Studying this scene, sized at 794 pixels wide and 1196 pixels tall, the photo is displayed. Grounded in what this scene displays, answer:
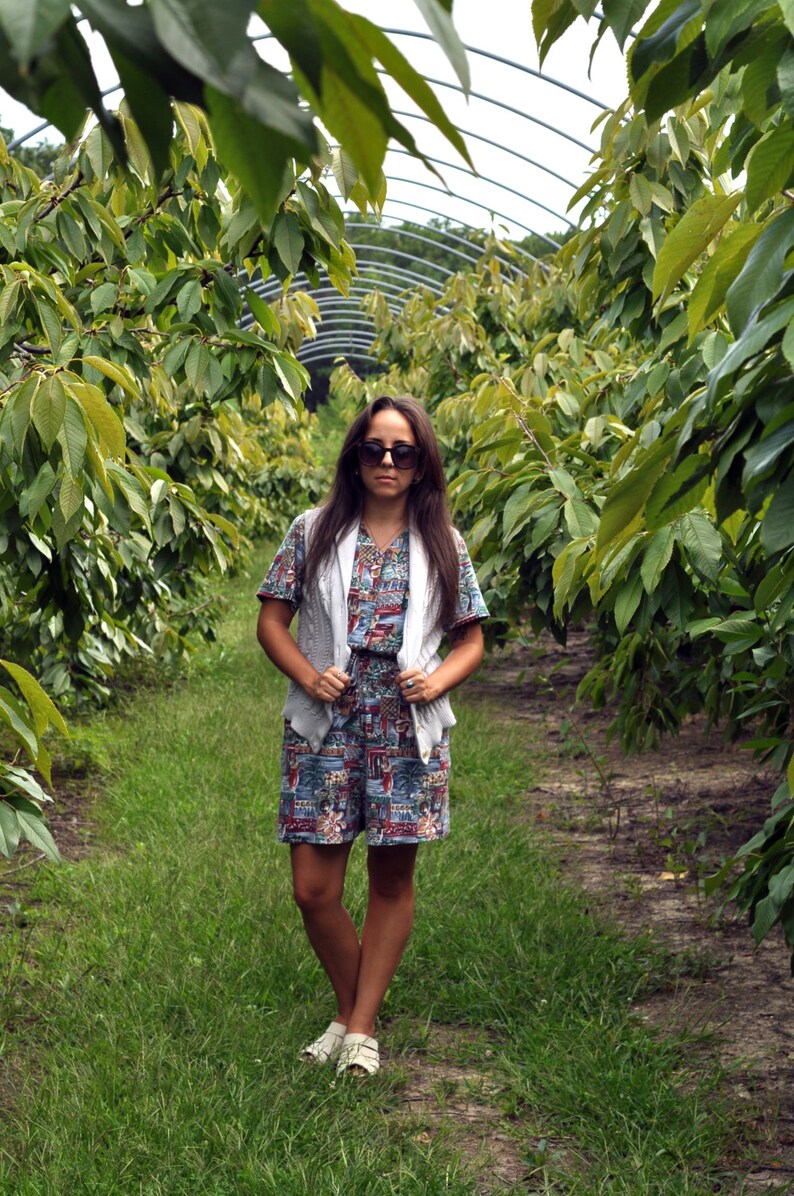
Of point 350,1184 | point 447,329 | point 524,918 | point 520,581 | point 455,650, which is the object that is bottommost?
point 350,1184

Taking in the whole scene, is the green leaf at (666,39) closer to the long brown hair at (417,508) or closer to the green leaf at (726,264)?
the green leaf at (726,264)

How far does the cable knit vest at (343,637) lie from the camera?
303 cm

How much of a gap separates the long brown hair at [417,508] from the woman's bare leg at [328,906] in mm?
644

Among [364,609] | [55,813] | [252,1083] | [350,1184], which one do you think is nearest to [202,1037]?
[252,1083]

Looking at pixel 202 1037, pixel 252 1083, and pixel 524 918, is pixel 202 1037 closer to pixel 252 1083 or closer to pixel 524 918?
pixel 252 1083

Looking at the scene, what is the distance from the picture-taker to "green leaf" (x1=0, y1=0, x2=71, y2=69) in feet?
1.72

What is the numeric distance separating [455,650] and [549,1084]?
41.7 inches

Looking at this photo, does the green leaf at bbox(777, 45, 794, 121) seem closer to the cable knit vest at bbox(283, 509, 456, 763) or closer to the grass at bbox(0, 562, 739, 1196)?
the cable knit vest at bbox(283, 509, 456, 763)

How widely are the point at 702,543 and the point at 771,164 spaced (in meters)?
1.07

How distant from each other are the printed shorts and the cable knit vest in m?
A: 0.05

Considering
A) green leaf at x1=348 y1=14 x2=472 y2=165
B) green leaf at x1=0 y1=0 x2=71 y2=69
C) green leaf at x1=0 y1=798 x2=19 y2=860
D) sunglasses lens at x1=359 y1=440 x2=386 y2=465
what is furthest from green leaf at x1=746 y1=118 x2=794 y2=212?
sunglasses lens at x1=359 y1=440 x2=386 y2=465

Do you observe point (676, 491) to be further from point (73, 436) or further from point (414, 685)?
point (414, 685)

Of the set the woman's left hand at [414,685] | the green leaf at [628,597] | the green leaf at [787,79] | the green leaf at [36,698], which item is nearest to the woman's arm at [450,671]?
the woman's left hand at [414,685]

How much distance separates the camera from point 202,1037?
3.27 m
